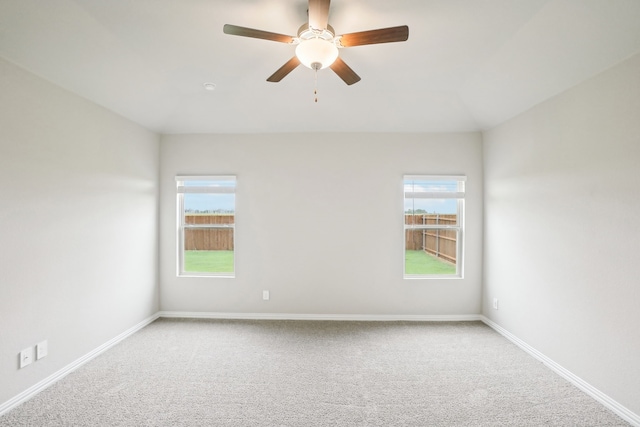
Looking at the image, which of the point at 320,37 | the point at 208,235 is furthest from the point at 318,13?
the point at 208,235

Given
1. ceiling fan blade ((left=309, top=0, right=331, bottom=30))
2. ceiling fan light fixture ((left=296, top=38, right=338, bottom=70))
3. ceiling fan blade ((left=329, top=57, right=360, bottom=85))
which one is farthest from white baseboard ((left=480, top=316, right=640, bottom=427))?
ceiling fan blade ((left=309, top=0, right=331, bottom=30))

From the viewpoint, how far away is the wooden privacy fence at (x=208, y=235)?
389 centimetres

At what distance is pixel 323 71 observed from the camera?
2.77m

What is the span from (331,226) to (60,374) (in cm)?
300

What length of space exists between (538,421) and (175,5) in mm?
3814

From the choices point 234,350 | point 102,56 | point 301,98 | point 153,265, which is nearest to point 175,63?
point 102,56

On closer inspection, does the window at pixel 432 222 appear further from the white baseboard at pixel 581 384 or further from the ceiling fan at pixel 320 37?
the ceiling fan at pixel 320 37

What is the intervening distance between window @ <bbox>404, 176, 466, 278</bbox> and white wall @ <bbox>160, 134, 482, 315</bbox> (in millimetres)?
122

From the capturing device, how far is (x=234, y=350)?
9.40 ft

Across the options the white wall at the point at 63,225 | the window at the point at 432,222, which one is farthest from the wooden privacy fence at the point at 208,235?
the window at the point at 432,222

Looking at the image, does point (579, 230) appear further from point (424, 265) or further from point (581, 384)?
point (424, 265)

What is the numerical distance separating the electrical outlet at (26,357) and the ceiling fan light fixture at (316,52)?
2.99 m

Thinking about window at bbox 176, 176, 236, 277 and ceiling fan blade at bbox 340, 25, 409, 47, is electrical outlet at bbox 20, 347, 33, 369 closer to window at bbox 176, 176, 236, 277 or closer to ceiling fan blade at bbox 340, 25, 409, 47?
window at bbox 176, 176, 236, 277

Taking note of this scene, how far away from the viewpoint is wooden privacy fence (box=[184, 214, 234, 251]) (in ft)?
12.8
